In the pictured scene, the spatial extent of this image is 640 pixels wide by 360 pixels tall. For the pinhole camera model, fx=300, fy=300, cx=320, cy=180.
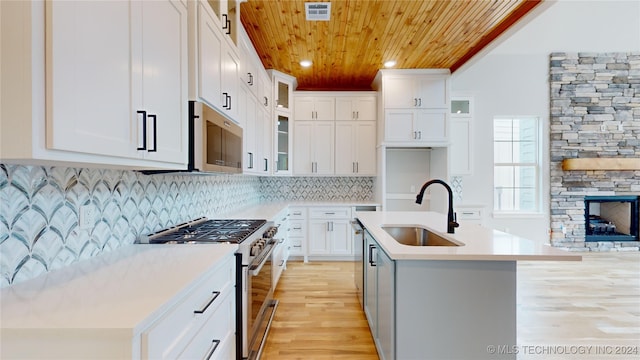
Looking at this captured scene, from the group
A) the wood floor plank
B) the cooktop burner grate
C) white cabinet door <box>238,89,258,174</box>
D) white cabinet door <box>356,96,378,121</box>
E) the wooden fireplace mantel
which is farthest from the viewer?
the wooden fireplace mantel

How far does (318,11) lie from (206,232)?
2.19 m

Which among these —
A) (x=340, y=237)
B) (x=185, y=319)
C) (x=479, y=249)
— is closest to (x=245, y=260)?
(x=185, y=319)

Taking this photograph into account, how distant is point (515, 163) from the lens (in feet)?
18.1

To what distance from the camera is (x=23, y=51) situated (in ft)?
2.54

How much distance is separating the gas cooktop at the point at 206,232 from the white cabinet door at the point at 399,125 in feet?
8.79

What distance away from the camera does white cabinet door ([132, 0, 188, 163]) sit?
4.09 feet

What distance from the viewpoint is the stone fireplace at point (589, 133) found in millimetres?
5336

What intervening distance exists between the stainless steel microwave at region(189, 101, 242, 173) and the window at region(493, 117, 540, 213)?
5.04 m

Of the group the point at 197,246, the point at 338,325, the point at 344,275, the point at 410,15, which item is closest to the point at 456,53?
the point at 410,15

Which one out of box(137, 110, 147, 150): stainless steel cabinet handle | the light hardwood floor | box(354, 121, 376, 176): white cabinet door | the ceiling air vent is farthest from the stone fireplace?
box(137, 110, 147, 150): stainless steel cabinet handle

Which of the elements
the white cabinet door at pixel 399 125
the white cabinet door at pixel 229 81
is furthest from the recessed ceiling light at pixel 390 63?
the white cabinet door at pixel 229 81

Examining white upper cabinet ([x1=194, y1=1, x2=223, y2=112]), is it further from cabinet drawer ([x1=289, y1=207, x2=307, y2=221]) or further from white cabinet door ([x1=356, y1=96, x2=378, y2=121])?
white cabinet door ([x1=356, y1=96, x2=378, y2=121])

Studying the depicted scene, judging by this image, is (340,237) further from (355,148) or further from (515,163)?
(515,163)

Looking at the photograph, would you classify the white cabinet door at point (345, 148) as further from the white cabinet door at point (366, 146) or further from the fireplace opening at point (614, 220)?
the fireplace opening at point (614, 220)
